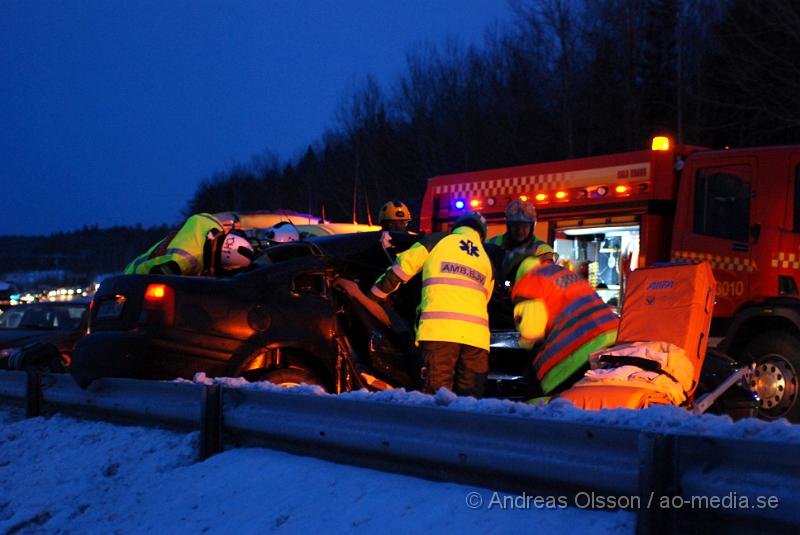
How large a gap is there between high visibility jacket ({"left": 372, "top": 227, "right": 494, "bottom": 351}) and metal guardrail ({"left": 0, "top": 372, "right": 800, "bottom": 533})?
1559mm

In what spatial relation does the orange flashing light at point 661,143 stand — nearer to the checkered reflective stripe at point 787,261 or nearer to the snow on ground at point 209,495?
the checkered reflective stripe at point 787,261

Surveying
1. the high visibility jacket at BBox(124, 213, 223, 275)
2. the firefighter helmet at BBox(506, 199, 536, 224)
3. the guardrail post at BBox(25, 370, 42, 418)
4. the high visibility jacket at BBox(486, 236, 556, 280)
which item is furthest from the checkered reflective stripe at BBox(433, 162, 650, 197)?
the guardrail post at BBox(25, 370, 42, 418)

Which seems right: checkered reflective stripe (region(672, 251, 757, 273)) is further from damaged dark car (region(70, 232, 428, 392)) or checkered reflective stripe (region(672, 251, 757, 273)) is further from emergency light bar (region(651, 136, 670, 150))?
damaged dark car (region(70, 232, 428, 392))

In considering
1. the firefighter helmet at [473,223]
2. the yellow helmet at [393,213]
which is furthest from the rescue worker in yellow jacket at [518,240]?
the yellow helmet at [393,213]

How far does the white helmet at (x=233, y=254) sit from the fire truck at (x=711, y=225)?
379 centimetres

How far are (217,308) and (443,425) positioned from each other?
2.68 m

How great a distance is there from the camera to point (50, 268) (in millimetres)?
85750

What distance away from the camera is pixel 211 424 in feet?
15.5

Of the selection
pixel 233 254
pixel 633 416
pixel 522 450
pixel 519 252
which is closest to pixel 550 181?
pixel 519 252

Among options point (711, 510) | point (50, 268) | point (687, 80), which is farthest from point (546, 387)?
point (50, 268)

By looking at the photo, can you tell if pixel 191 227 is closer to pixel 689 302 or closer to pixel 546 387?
pixel 546 387

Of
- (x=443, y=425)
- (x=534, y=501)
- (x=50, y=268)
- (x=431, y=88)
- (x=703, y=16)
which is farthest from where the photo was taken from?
(x=50, y=268)

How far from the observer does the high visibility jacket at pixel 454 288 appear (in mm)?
5805

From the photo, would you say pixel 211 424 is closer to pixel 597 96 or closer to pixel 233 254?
pixel 233 254
